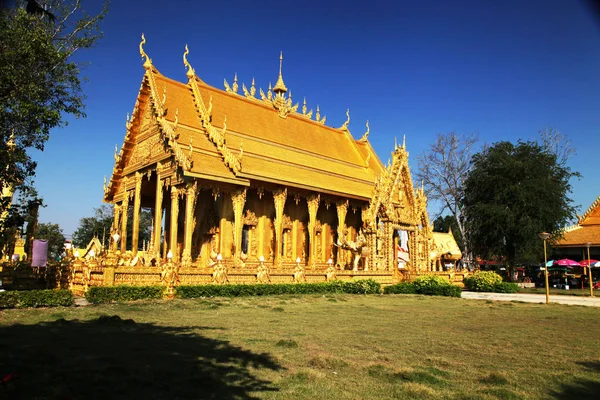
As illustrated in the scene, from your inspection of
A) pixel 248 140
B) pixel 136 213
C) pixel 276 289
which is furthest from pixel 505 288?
pixel 136 213

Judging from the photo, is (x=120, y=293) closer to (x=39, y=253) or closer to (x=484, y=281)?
(x=39, y=253)

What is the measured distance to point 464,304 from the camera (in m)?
16.7

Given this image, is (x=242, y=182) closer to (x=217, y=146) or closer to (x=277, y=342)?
(x=217, y=146)

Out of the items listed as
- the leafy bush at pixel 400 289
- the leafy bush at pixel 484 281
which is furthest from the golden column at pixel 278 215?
the leafy bush at pixel 484 281

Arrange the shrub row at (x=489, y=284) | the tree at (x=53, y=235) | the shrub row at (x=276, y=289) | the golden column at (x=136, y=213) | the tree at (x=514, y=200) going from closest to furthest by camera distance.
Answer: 1. the shrub row at (x=276, y=289)
2. the golden column at (x=136, y=213)
3. the shrub row at (x=489, y=284)
4. the tree at (x=514, y=200)
5. the tree at (x=53, y=235)

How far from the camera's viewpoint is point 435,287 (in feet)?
69.7

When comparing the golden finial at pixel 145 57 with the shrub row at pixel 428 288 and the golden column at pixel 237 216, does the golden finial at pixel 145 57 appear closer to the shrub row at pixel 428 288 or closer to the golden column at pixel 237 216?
the golden column at pixel 237 216

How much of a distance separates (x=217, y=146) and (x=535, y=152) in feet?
73.8

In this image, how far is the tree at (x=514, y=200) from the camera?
3077 cm

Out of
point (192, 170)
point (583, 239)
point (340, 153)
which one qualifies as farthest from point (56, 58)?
point (583, 239)

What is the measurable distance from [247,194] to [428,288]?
1028cm

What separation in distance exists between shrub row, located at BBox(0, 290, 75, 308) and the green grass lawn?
687 millimetres

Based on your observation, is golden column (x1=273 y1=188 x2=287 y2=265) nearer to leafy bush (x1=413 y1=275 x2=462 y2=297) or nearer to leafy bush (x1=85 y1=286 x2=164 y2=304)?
leafy bush (x1=413 y1=275 x2=462 y2=297)

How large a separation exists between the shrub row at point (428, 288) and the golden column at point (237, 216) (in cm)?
697
